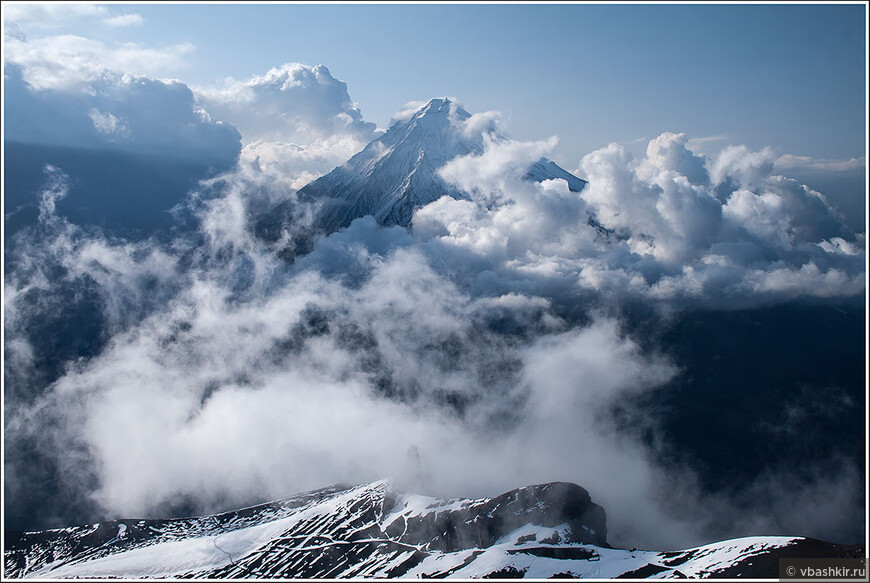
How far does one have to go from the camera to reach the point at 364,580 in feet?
333

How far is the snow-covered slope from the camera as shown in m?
95.4

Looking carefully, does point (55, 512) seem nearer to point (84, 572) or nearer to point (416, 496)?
point (84, 572)

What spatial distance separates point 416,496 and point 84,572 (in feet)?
281

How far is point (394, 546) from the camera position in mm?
115438

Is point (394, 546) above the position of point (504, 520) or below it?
below

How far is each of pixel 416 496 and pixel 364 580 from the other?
3545cm

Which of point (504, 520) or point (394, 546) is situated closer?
point (394, 546)

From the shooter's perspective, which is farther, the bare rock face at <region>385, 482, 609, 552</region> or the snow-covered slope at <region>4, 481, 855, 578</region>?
the bare rock face at <region>385, 482, 609, 552</region>

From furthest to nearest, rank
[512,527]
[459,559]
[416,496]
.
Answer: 1. [416,496]
2. [512,527]
3. [459,559]

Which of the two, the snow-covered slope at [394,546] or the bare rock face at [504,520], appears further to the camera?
the bare rock face at [504,520]

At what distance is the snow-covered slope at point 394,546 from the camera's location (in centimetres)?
9544

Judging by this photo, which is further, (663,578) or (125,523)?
(125,523)

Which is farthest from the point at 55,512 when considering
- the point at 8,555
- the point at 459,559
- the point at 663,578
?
the point at 663,578

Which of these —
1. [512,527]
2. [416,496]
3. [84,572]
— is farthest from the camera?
[416,496]
